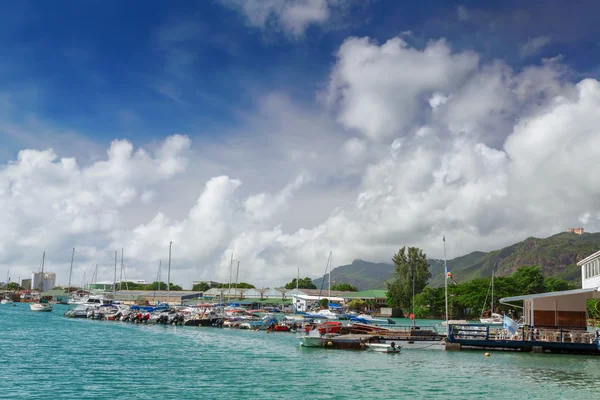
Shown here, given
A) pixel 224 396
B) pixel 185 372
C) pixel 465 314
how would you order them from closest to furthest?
1. pixel 224 396
2. pixel 185 372
3. pixel 465 314

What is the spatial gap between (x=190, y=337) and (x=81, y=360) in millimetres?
28217

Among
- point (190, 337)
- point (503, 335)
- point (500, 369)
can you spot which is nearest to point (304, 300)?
point (190, 337)

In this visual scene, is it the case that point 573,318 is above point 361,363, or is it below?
above

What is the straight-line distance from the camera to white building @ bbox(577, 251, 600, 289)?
59281 mm

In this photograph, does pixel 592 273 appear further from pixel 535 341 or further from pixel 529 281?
pixel 529 281

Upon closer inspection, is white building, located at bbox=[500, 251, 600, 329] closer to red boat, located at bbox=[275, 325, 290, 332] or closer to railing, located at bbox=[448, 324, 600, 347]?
railing, located at bbox=[448, 324, 600, 347]

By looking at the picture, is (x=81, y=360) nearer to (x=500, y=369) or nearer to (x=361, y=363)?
(x=361, y=363)

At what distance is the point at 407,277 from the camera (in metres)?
164

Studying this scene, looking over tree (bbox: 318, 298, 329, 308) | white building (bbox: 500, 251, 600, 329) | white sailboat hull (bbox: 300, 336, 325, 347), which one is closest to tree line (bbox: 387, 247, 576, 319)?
tree (bbox: 318, 298, 329, 308)

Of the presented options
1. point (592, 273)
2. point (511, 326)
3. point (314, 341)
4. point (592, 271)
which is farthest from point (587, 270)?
point (314, 341)

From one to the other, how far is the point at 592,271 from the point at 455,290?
3698 inches

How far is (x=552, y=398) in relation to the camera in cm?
3181

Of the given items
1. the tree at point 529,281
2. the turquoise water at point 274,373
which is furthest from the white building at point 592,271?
the tree at point 529,281

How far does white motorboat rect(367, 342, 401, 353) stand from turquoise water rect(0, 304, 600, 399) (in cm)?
117
